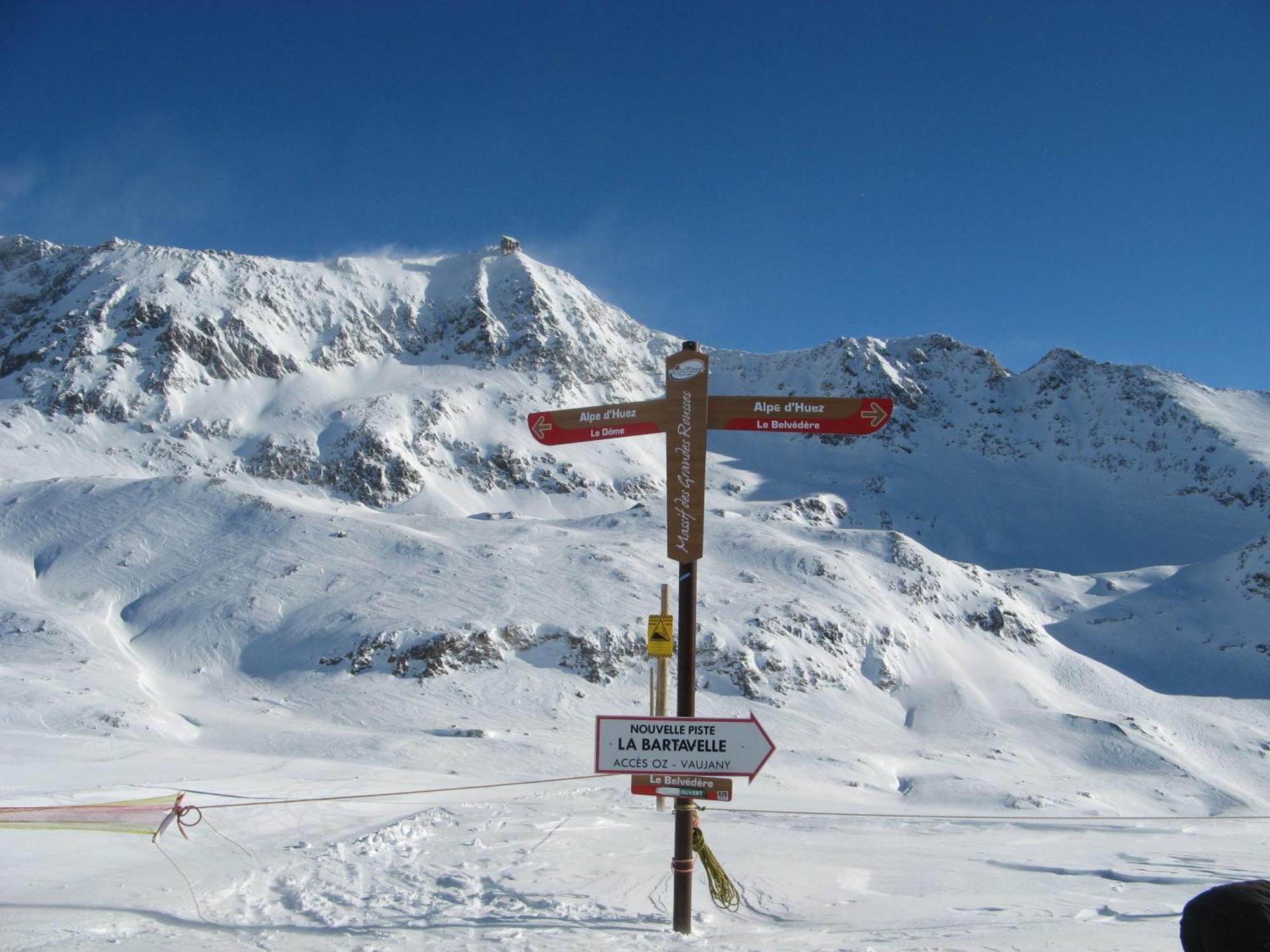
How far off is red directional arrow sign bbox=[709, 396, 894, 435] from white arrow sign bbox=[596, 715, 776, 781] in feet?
9.42

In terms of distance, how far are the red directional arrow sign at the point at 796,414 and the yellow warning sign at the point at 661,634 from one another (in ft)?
6.87

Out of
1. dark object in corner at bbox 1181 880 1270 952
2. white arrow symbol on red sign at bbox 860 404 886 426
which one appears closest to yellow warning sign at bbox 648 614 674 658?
white arrow symbol on red sign at bbox 860 404 886 426

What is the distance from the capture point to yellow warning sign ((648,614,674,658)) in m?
8.98

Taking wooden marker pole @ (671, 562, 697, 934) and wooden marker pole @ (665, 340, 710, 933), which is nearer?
wooden marker pole @ (671, 562, 697, 934)

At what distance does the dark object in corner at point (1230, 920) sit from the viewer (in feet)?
11.8

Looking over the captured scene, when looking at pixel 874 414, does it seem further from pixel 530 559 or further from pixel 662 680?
pixel 530 559

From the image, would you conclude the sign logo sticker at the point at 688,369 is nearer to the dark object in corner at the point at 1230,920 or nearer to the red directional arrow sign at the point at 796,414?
the red directional arrow sign at the point at 796,414

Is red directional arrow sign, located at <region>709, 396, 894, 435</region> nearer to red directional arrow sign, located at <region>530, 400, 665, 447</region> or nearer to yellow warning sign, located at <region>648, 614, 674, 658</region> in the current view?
red directional arrow sign, located at <region>530, 400, 665, 447</region>

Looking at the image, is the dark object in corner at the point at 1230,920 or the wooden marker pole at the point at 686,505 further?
the wooden marker pole at the point at 686,505

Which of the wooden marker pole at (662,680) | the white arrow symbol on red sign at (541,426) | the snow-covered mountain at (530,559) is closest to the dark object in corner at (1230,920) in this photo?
the wooden marker pole at (662,680)

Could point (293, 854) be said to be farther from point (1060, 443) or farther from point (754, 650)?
point (1060, 443)

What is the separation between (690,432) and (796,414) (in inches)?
43.7

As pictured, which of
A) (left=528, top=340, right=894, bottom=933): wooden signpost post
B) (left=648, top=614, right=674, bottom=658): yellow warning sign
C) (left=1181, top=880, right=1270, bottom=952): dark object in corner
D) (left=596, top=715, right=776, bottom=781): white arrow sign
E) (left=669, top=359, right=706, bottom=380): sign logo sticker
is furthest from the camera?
(left=648, top=614, right=674, bottom=658): yellow warning sign

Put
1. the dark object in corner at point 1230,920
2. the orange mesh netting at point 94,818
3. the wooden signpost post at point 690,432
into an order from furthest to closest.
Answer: the orange mesh netting at point 94,818
the wooden signpost post at point 690,432
the dark object in corner at point 1230,920
